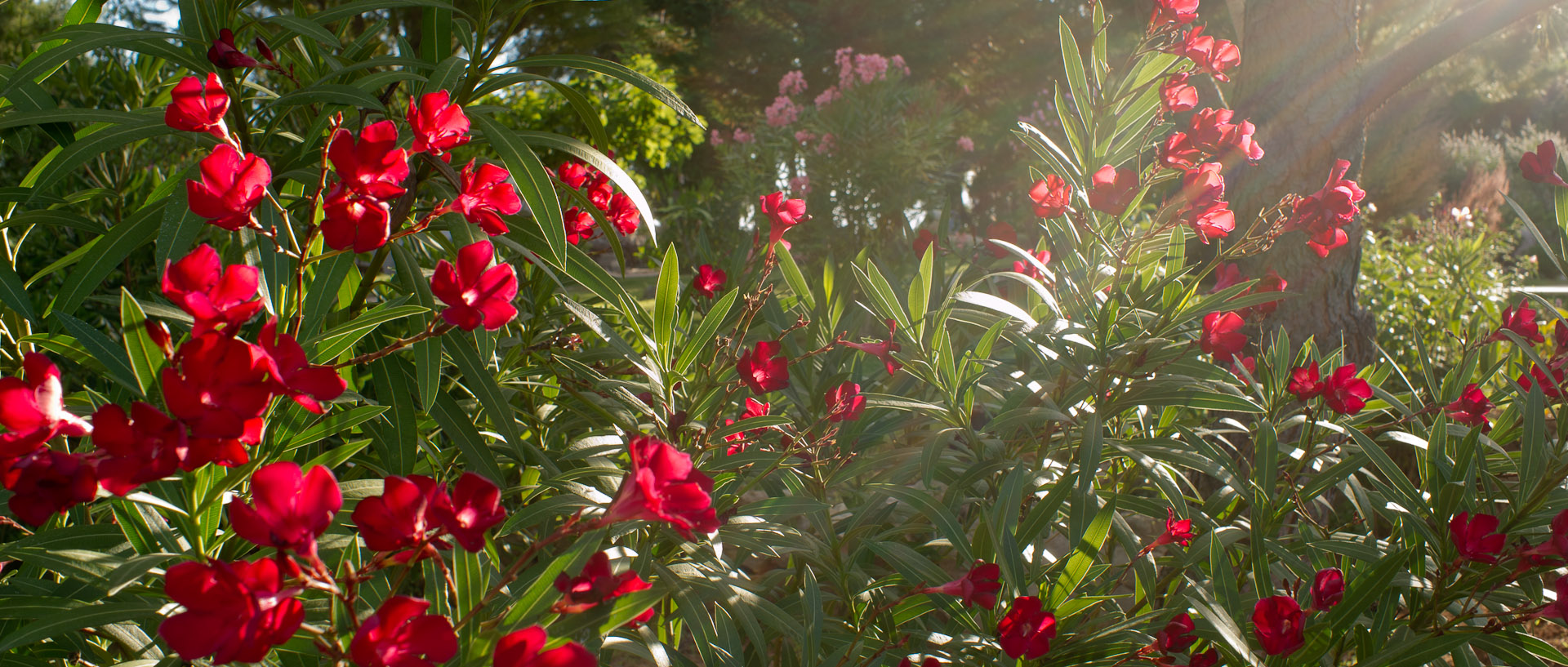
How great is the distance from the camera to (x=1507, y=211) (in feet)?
41.1

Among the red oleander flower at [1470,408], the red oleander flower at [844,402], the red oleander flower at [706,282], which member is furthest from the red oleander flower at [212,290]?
the red oleander flower at [1470,408]

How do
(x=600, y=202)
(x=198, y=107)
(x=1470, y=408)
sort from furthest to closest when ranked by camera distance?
(x=600, y=202)
(x=1470, y=408)
(x=198, y=107)

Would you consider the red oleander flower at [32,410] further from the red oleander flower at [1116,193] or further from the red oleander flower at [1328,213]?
the red oleander flower at [1328,213]

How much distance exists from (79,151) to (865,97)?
649 centimetres

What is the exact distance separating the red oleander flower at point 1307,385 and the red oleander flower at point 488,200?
3.84ft

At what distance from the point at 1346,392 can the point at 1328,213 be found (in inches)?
10.7

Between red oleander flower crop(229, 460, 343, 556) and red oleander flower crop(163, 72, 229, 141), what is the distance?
414 mm

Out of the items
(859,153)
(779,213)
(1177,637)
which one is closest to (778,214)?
(779,213)

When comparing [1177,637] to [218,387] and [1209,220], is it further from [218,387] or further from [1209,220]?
[218,387]

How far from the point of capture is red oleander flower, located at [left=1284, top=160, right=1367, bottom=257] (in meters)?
1.22

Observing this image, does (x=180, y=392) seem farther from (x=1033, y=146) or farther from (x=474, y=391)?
(x=1033, y=146)

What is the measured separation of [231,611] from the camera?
18.5 inches

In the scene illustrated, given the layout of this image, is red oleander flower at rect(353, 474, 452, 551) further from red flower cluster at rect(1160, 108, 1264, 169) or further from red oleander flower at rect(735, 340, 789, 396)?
red flower cluster at rect(1160, 108, 1264, 169)

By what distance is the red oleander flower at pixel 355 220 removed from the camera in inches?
25.5
